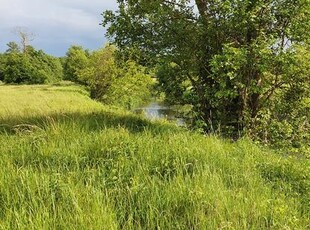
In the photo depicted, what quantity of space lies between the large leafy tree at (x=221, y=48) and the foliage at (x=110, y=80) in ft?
86.3

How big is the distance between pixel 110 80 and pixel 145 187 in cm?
3576

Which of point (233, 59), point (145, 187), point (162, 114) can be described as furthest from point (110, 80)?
point (145, 187)

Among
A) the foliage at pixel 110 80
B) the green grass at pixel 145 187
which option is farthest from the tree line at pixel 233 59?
the foliage at pixel 110 80

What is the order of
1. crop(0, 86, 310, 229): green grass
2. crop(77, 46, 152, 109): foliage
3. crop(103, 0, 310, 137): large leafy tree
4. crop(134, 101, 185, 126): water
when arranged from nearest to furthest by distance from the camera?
crop(0, 86, 310, 229): green grass → crop(103, 0, 310, 137): large leafy tree → crop(134, 101, 185, 126): water → crop(77, 46, 152, 109): foliage

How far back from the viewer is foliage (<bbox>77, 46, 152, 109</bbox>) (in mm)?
38125

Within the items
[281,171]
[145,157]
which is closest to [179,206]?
[145,157]

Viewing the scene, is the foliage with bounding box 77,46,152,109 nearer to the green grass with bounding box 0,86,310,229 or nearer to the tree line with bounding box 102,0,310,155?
the tree line with bounding box 102,0,310,155

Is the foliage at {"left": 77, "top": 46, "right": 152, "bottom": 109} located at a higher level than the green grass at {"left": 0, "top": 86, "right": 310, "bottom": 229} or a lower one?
higher

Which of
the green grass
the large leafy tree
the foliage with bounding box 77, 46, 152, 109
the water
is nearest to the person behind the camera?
the green grass

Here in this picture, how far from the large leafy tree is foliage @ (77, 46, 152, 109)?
86.3 ft

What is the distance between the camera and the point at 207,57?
10.4m

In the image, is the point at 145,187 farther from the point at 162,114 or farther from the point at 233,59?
the point at 162,114

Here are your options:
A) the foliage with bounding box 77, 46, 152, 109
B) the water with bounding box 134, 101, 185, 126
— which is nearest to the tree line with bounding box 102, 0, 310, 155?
the water with bounding box 134, 101, 185, 126

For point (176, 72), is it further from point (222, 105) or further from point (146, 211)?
point (146, 211)
